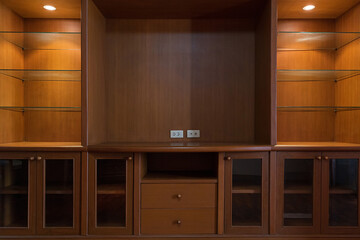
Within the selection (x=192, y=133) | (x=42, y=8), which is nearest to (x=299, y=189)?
(x=192, y=133)

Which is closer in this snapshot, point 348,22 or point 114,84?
point 348,22

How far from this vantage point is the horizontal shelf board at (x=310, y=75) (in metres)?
2.59

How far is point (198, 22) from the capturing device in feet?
8.96

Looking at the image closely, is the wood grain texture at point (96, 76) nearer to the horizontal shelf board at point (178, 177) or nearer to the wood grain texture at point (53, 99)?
the wood grain texture at point (53, 99)

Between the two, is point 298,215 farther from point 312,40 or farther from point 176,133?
point 312,40

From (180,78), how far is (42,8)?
146 cm

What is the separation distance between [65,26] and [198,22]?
1365 millimetres

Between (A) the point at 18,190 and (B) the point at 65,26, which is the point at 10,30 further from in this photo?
(A) the point at 18,190

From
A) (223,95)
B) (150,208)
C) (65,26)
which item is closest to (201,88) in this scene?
(223,95)

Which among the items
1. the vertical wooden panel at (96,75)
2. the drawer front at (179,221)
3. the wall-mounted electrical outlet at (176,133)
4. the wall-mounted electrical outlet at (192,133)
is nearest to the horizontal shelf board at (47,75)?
the vertical wooden panel at (96,75)

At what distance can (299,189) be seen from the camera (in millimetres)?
2238

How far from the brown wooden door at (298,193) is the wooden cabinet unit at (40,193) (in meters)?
1.70

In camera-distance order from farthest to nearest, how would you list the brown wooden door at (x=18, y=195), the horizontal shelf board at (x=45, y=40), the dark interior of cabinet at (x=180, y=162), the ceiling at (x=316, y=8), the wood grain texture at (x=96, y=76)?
the dark interior of cabinet at (x=180, y=162)
the horizontal shelf board at (x=45, y=40)
the ceiling at (x=316, y=8)
the wood grain texture at (x=96, y=76)
the brown wooden door at (x=18, y=195)

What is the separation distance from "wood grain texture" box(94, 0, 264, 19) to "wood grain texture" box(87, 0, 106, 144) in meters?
0.15
